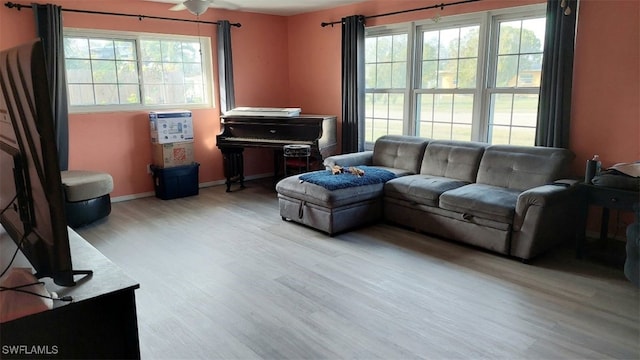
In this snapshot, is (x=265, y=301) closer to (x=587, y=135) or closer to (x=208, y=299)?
(x=208, y=299)

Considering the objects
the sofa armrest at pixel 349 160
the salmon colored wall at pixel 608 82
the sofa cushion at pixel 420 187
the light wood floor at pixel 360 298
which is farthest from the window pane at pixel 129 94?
the salmon colored wall at pixel 608 82

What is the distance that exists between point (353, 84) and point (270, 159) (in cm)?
192

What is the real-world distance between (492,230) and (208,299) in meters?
2.22

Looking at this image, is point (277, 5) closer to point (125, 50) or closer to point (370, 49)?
point (370, 49)

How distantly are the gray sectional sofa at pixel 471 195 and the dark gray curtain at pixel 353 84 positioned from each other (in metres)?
0.81

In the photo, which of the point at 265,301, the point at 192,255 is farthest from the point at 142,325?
the point at 192,255

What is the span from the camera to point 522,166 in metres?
3.89

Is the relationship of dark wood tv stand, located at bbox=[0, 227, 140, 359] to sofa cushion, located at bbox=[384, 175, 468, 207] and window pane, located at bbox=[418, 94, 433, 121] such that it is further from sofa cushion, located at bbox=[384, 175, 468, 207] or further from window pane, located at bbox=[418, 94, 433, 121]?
window pane, located at bbox=[418, 94, 433, 121]

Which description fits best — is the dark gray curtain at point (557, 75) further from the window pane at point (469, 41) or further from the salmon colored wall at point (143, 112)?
the salmon colored wall at point (143, 112)

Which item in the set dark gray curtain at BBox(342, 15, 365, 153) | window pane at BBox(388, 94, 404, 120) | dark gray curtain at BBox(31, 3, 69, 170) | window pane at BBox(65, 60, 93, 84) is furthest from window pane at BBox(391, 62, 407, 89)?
dark gray curtain at BBox(31, 3, 69, 170)

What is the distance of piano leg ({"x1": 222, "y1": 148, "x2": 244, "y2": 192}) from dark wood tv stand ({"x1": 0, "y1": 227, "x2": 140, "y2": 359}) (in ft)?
14.7

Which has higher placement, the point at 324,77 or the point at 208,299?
the point at 324,77

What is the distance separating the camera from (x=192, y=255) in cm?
360

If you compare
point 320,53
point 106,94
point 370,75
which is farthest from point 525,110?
point 106,94
